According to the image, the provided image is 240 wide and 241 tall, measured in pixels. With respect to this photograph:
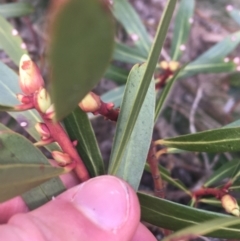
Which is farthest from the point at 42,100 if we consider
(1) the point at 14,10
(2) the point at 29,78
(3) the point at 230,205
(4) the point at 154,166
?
(1) the point at 14,10

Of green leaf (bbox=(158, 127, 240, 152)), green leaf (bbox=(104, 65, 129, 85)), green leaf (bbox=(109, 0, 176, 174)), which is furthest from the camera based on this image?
green leaf (bbox=(104, 65, 129, 85))

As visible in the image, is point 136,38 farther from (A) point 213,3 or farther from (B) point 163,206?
(B) point 163,206

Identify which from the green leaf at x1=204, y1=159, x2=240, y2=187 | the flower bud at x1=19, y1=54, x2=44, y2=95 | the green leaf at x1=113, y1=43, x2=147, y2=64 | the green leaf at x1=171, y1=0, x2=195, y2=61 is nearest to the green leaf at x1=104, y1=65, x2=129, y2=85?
the green leaf at x1=113, y1=43, x2=147, y2=64

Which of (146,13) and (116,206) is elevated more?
(116,206)

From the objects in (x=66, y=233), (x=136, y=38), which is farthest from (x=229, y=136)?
(x=136, y=38)

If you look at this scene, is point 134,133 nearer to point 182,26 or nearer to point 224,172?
point 224,172

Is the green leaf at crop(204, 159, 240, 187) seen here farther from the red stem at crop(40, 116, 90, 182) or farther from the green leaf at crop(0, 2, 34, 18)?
the green leaf at crop(0, 2, 34, 18)
